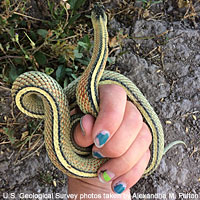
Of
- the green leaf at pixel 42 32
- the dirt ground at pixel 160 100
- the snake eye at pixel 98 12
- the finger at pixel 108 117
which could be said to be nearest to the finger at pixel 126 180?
the finger at pixel 108 117

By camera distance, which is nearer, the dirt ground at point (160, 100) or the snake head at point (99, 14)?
the snake head at point (99, 14)

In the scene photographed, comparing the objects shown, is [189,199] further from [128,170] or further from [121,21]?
[121,21]

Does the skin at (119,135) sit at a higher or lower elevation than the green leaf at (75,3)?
lower

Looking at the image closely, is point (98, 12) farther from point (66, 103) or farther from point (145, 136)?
point (145, 136)

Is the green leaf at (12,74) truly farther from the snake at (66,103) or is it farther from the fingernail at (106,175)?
the fingernail at (106,175)

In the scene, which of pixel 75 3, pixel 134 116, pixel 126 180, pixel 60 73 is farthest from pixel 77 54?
pixel 126 180

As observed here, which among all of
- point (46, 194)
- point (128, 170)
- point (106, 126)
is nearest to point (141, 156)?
point (128, 170)
